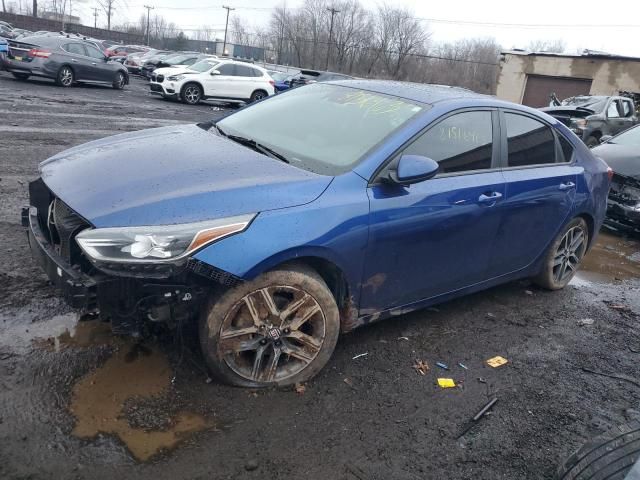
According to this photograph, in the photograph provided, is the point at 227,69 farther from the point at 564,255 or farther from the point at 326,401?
the point at 326,401

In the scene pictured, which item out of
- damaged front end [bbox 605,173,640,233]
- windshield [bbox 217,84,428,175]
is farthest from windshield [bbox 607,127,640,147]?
A: windshield [bbox 217,84,428,175]

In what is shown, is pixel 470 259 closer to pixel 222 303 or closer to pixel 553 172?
pixel 553 172

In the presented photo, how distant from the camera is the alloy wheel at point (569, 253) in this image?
15.9ft

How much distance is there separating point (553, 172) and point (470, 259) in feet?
3.95

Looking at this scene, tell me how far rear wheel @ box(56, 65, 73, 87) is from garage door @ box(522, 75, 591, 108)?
25.0 meters

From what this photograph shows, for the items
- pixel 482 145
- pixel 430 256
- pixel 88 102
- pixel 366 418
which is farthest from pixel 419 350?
pixel 88 102

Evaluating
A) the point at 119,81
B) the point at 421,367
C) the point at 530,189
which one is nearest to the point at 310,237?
the point at 421,367

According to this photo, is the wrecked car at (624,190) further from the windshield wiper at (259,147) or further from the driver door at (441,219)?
the windshield wiper at (259,147)

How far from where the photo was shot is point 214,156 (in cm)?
328

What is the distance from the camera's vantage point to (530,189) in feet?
13.4

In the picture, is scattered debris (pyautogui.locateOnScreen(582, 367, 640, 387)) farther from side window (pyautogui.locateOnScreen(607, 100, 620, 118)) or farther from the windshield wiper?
side window (pyautogui.locateOnScreen(607, 100, 620, 118))

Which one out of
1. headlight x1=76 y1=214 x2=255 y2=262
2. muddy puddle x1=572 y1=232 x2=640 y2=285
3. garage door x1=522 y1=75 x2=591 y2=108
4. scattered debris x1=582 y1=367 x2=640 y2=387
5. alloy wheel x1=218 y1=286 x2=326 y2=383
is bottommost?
scattered debris x1=582 y1=367 x2=640 y2=387

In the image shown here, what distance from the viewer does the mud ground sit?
2.48m

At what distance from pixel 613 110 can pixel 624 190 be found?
31.3 ft
